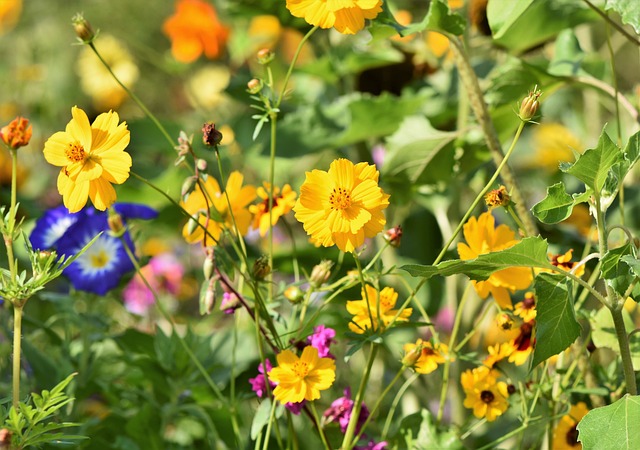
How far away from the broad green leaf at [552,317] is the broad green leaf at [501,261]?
2 cm

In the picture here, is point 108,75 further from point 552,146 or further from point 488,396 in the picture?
point 488,396

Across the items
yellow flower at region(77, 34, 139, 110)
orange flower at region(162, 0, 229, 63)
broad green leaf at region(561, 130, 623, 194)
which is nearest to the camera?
broad green leaf at region(561, 130, 623, 194)

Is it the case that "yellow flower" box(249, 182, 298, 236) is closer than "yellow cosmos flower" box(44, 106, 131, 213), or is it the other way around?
"yellow cosmos flower" box(44, 106, 131, 213)

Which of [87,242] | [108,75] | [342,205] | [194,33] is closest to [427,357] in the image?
[342,205]

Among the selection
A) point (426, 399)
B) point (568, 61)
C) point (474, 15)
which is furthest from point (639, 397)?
point (474, 15)

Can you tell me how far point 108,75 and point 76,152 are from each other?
5.50ft

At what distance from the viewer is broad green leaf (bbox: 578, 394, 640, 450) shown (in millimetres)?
495

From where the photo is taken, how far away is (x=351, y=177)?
1.65 ft

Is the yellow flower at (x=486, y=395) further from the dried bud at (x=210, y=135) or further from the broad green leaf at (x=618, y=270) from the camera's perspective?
the dried bud at (x=210, y=135)

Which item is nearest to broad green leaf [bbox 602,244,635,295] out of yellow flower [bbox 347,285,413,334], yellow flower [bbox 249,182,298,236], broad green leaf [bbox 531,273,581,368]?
broad green leaf [bbox 531,273,581,368]

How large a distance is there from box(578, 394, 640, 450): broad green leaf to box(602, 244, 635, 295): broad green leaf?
0.06 metres

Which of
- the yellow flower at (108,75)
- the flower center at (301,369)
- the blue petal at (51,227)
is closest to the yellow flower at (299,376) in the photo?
the flower center at (301,369)

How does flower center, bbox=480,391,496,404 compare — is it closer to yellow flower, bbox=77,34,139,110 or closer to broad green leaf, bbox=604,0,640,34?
broad green leaf, bbox=604,0,640,34

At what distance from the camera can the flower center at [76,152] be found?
504 mm
